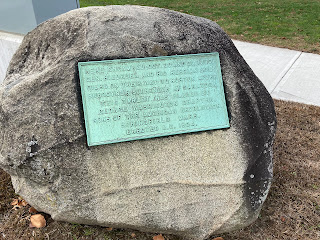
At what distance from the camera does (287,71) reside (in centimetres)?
537

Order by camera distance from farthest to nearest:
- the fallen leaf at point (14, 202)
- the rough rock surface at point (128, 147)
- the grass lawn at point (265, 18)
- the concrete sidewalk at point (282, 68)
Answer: the grass lawn at point (265, 18)
the concrete sidewalk at point (282, 68)
the fallen leaf at point (14, 202)
the rough rock surface at point (128, 147)

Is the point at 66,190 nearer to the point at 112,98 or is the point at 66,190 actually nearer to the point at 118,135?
the point at 118,135

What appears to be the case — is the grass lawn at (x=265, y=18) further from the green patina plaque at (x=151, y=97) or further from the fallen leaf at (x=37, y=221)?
the fallen leaf at (x=37, y=221)

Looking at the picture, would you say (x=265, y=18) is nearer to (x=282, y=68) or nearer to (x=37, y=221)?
(x=282, y=68)

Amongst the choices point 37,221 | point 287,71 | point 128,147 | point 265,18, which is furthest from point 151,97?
point 265,18

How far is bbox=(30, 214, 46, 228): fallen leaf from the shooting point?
250 centimetres

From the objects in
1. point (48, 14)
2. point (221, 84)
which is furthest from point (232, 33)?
point (221, 84)

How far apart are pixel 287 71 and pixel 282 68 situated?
0.49 feet

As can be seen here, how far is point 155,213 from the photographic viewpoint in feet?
7.36

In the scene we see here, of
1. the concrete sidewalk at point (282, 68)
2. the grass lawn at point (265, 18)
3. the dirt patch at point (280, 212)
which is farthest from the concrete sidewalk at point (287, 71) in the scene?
the dirt patch at point (280, 212)

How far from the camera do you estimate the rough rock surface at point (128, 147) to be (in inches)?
81.7

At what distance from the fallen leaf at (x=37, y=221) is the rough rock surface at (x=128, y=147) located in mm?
301

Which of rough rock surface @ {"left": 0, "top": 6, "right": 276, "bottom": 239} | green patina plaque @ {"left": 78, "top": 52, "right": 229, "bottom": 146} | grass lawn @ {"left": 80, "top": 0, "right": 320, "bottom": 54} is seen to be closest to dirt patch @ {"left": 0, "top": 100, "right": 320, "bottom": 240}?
rough rock surface @ {"left": 0, "top": 6, "right": 276, "bottom": 239}

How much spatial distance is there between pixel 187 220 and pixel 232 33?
21.4 feet
